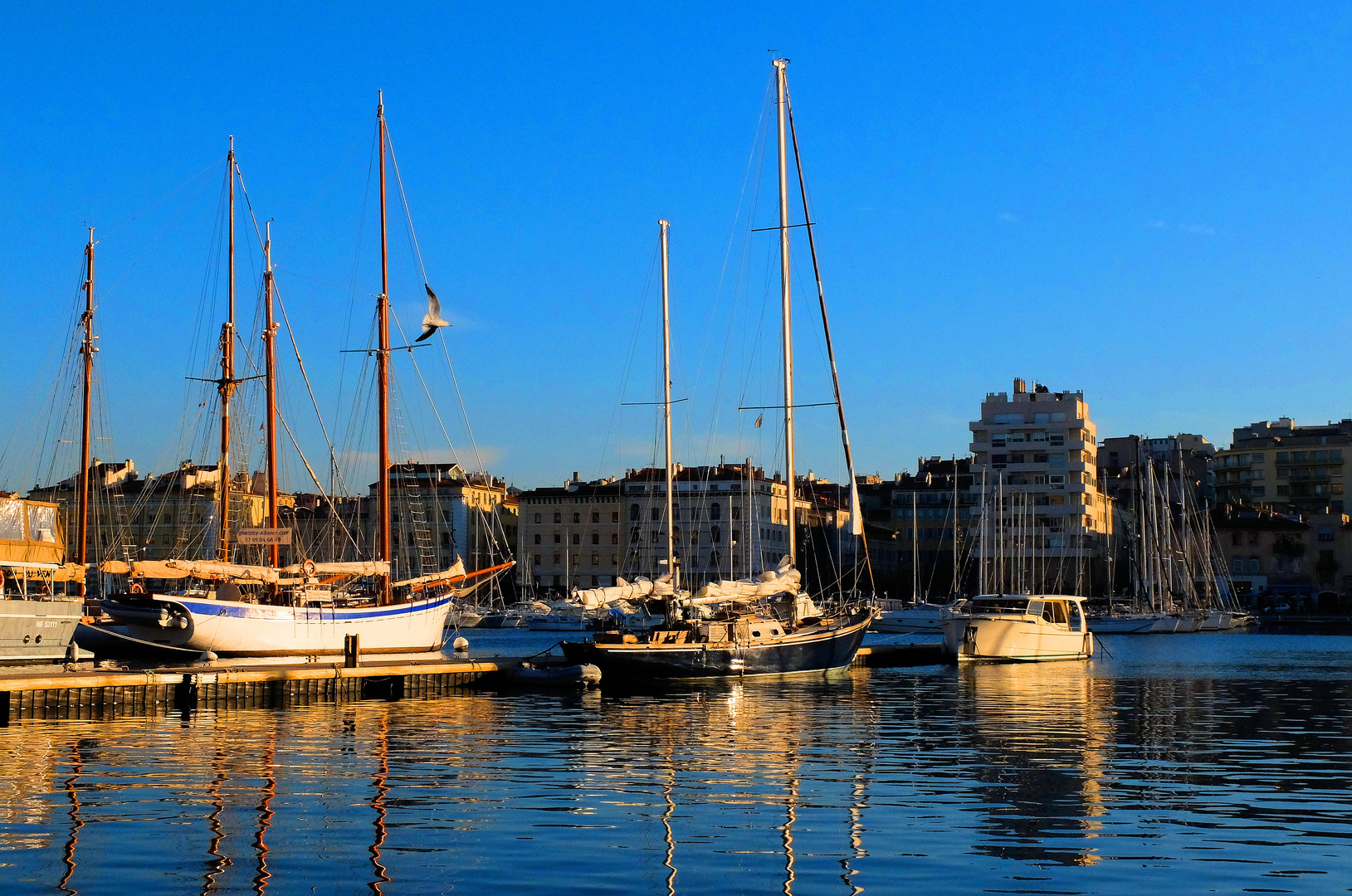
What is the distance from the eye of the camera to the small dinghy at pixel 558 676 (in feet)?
138

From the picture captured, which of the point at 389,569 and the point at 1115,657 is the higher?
the point at 389,569

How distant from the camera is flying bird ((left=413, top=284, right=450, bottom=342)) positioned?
54.2 m

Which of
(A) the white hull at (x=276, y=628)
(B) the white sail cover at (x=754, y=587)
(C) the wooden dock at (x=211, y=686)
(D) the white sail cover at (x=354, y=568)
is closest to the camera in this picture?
(C) the wooden dock at (x=211, y=686)

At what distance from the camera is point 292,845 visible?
1577cm

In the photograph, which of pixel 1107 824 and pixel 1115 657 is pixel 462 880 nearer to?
pixel 1107 824

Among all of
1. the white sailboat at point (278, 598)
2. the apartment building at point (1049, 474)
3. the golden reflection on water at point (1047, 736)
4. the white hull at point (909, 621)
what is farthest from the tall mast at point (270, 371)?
the apartment building at point (1049, 474)

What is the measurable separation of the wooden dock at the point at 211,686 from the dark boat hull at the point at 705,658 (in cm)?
282

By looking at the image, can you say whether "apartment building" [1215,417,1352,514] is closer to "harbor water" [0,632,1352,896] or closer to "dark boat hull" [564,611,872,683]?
"dark boat hull" [564,611,872,683]

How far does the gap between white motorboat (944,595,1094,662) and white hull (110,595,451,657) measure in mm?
21782

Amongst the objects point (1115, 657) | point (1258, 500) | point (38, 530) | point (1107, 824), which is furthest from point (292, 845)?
point (1258, 500)

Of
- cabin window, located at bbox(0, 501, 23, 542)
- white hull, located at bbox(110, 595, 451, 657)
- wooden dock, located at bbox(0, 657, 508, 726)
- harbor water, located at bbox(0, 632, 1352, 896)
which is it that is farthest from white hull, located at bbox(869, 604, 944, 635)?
cabin window, located at bbox(0, 501, 23, 542)

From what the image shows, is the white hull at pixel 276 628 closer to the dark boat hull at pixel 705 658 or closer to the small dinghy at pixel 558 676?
the small dinghy at pixel 558 676

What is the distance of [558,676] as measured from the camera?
42.4 m

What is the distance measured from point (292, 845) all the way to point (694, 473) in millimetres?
135859
